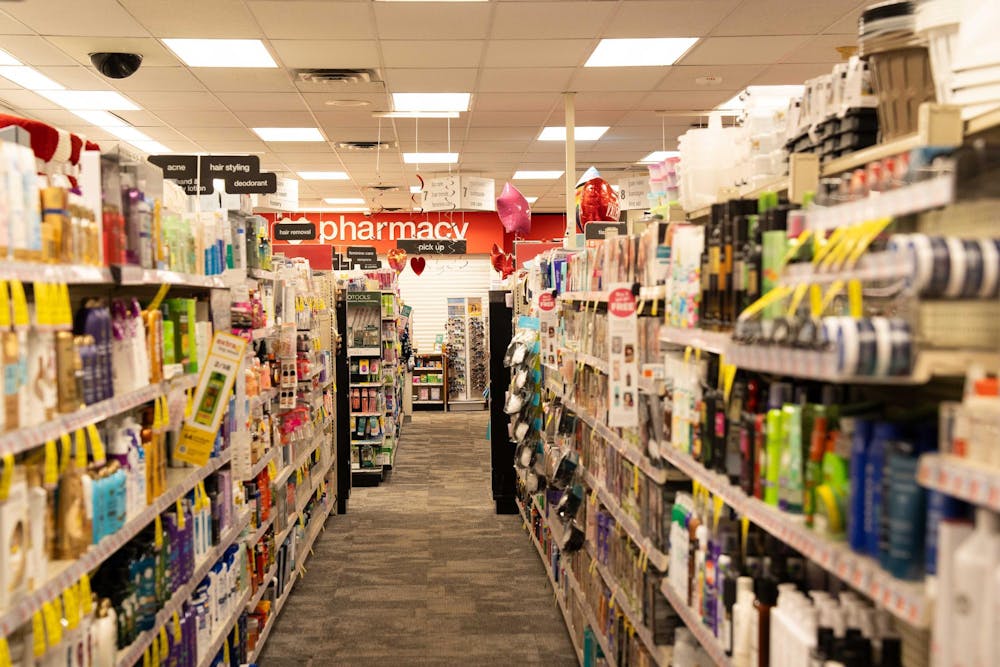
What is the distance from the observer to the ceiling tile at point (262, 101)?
8.89 meters

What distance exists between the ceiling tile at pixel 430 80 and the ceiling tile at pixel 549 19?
3.88 feet

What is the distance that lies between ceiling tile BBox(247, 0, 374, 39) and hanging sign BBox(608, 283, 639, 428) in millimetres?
3689

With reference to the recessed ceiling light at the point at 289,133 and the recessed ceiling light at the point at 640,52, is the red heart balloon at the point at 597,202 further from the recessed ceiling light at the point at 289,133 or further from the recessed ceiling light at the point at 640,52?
the recessed ceiling light at the point at 289,133

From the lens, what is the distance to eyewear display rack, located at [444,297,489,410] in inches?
680

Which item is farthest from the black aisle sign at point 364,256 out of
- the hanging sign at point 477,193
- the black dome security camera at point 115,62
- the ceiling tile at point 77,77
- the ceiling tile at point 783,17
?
the ceiling tile at point 783,17

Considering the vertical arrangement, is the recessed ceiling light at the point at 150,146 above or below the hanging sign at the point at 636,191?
above

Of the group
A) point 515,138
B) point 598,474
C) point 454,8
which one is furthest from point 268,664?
point 515,138

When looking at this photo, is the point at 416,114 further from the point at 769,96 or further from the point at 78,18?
the point at 769,96

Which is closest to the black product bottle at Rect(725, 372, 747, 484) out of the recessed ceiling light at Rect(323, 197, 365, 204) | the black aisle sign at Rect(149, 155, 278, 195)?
the black aisle sign at Rect(149, 155, 278, 195)

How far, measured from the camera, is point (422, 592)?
6.35m

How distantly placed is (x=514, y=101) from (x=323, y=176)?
5.95 m

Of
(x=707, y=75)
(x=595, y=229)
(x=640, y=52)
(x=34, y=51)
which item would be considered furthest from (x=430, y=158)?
(x=595, y=229)

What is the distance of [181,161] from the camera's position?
5.84m

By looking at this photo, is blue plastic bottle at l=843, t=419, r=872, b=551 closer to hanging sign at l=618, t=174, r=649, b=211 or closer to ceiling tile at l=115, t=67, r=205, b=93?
ceiling tile at l=115, t=67, r=205, b=93
